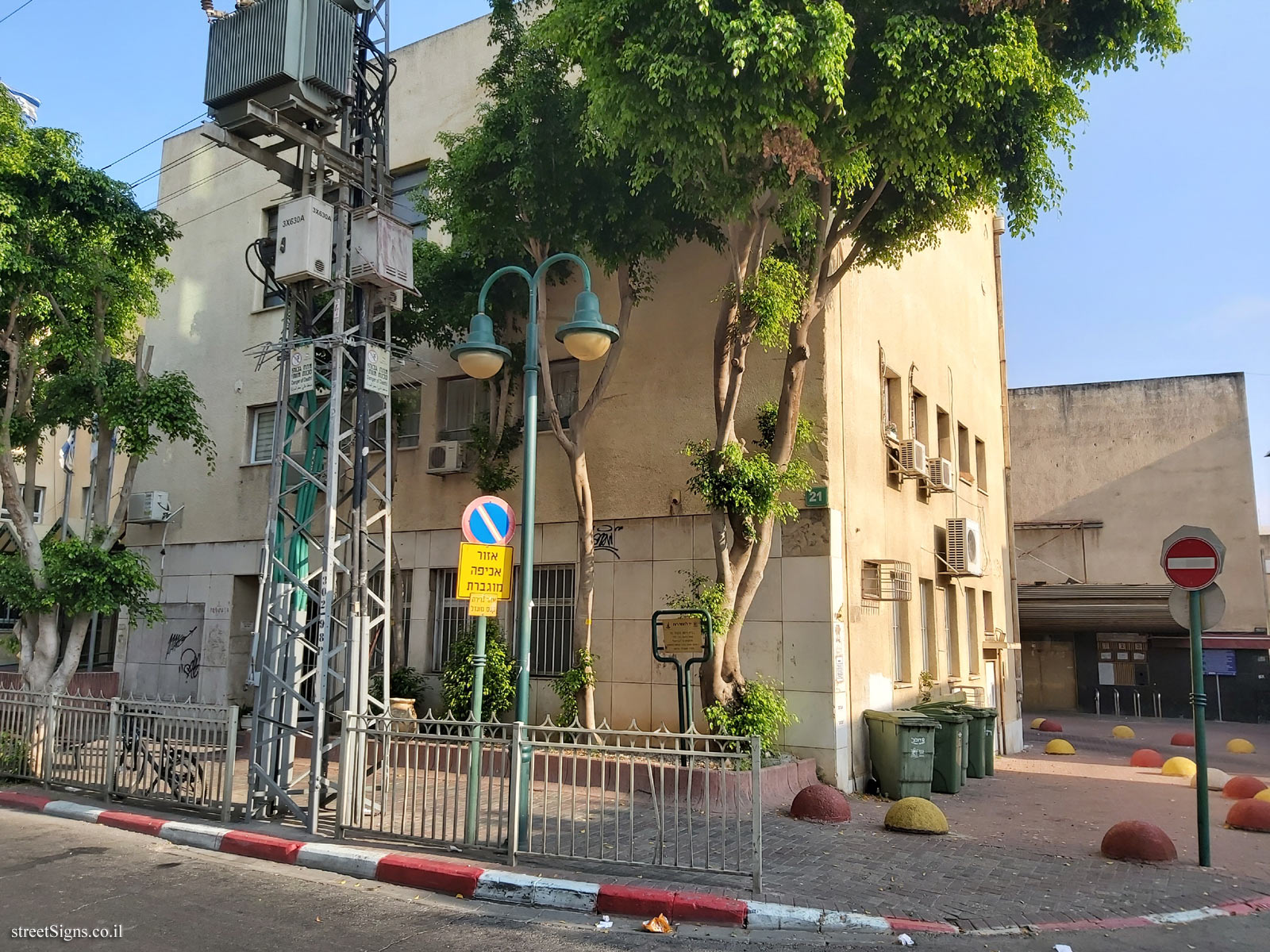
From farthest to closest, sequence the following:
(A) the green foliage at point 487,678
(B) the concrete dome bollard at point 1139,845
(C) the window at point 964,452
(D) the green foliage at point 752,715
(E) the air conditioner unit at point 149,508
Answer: (C) the window at point 964,452 → (E) the air conditioner unit at point 149,508 → (A) the green foliage at point 487,678 → (D) the green foliage at point 752,715 → (B) the concrete dome bollard at point 1139,845

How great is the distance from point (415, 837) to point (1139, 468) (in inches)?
1245

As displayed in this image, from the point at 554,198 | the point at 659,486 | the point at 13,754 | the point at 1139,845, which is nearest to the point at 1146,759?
the point at 1139,845

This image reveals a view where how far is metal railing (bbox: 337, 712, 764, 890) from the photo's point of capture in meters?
7.41

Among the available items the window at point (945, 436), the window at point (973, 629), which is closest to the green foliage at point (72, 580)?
the window at point (945, 436)

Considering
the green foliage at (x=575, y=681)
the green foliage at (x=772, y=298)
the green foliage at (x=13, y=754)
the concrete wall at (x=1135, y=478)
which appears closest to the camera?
the green foliage at (x=772, y=298)

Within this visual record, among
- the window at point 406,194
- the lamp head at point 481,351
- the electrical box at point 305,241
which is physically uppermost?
the window at point 406,194

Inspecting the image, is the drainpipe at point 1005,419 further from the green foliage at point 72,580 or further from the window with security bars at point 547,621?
the green foliage at point 72,580

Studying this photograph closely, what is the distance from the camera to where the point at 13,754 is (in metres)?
11.5

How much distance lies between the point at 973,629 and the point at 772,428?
8.72m

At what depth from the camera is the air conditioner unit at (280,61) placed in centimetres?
1066

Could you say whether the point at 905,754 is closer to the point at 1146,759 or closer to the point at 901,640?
the point at 901,640

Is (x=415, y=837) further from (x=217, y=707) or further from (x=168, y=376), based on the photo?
(x=168, y=376)

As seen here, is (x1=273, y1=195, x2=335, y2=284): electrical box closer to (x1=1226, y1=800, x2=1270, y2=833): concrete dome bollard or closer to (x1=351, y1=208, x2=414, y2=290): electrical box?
(x1=351, y1=208, x2=414, y2=290): electrical box

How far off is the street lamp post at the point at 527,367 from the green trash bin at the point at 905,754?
5.38 m
